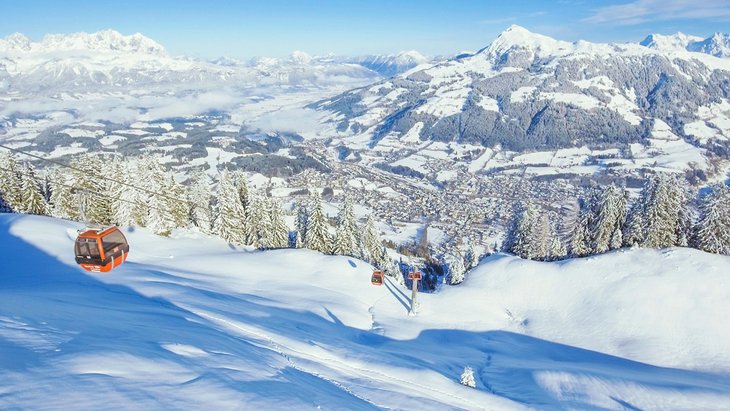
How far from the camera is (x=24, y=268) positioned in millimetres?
24969

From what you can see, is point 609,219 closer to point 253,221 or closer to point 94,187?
point 253,221

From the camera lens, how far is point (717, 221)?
36.1 m

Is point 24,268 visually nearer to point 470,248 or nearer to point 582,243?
point 582,243

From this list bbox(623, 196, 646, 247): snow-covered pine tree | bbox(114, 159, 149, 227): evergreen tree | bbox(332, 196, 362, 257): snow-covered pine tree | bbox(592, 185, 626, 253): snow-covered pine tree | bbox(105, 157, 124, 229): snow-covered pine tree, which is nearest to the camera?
bbox(623, 196, 646, 247): snow-covered pine tree

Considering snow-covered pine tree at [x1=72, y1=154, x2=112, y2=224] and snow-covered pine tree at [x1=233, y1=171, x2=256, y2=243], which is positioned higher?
snow-covered pine tree at [x1=72, y1=154, x2=112, y2=224]

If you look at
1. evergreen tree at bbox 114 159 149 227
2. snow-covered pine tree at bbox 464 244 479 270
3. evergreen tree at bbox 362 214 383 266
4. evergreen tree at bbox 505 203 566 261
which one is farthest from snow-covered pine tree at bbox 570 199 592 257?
evergreen tree at bbox 114 159 149 227

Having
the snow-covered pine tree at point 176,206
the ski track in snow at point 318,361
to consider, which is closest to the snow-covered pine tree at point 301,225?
the snow-covered pine tree at point 176,206

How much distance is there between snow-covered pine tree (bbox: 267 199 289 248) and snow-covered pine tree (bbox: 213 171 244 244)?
356 centimetres

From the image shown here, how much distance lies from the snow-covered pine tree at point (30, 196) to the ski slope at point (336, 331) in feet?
45.1

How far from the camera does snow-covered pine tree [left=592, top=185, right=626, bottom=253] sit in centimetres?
4272

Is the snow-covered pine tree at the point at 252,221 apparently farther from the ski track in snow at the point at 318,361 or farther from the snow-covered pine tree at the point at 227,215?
the ski track in snow at the point at 318,361

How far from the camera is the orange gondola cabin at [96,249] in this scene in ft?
54.6

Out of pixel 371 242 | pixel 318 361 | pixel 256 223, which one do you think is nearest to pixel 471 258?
pixel 371 242

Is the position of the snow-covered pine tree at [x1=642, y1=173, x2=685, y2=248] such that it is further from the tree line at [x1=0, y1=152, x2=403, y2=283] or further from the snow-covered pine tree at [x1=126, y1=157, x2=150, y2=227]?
the snow-covered pine tree at [x1=126, y1=157, x2=150, y2=227]
